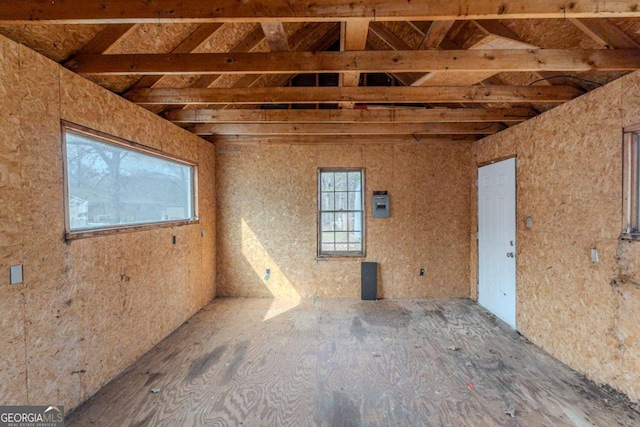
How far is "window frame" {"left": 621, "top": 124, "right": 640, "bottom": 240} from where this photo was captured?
2.24 m

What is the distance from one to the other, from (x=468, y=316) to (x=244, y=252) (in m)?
3.61

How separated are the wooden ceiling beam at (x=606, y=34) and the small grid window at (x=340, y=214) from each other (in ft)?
10.2

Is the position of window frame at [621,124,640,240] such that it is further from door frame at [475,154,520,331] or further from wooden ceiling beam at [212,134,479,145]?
wooden ceiling beam at [212,134,479,145]

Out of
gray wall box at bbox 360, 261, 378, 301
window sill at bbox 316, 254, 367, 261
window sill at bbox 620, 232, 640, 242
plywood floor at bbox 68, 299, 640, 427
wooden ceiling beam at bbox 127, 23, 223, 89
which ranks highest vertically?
wooden ceiling beam at bbox 127, 23, 223, 89

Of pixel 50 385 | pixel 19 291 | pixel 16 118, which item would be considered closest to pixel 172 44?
pixel 16 118

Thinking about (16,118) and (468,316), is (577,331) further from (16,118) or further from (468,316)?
(16,118)

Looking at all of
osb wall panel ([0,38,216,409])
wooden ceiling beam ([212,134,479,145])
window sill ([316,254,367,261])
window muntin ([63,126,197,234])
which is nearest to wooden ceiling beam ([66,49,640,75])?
osb wall panel ([0,38,216,409])

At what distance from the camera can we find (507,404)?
7.36ft

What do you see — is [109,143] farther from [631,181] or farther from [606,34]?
[631,181]

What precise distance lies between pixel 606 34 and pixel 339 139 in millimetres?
3104

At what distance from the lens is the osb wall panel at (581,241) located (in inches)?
89.3

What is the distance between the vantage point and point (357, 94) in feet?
8.90

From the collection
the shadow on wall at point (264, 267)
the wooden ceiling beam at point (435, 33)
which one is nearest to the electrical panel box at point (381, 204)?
the shadow on wall at point (264, 267)

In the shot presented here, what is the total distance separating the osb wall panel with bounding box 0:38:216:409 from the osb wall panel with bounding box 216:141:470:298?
1776 millimetres
